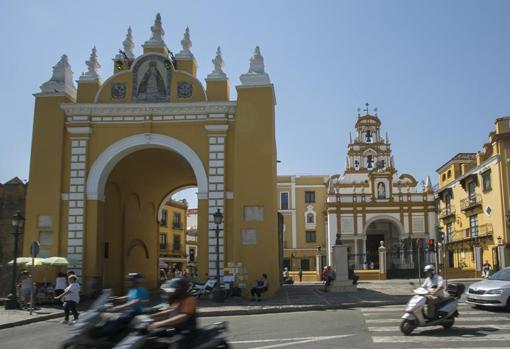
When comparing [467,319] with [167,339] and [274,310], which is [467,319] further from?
[167,339]

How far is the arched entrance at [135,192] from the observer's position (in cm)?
2189

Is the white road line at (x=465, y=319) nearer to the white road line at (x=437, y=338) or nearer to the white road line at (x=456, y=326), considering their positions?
the white road line at (x=456, y=326)

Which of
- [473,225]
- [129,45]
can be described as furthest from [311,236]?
[129,45]

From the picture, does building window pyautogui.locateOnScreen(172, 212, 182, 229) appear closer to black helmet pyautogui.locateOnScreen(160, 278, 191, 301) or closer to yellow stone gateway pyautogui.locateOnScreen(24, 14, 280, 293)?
yellow stone gateway pyautogui.locateOnScreen(24, 14, 280, 293)

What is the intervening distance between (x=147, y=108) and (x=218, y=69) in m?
3.27

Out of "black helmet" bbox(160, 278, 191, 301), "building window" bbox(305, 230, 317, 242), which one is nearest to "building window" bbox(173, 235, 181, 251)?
"building window" bbox(305, 230, 317, 242)

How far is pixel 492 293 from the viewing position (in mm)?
14055

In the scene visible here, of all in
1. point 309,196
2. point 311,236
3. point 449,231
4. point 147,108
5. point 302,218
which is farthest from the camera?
point 309,196

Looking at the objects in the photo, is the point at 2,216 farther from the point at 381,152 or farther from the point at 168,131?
the point at 381,152

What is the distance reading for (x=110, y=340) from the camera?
7680mm

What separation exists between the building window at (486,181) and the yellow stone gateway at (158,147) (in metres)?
21.8

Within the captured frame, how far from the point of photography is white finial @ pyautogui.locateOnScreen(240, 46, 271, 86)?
2195 cm

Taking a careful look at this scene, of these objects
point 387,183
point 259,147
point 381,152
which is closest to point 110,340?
point 259,147

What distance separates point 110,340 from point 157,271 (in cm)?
2316
